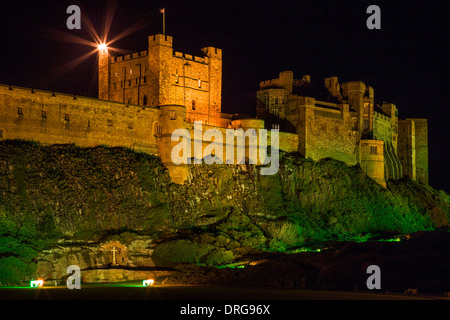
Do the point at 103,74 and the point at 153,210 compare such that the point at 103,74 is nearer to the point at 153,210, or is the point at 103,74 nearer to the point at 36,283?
the point at 153,210

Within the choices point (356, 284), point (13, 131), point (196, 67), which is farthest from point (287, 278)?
point (196, 67)

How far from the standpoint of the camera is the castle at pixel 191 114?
6981 cm

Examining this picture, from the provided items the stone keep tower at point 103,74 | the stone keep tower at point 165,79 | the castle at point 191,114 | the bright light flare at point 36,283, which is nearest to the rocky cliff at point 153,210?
the castle at point 191,114

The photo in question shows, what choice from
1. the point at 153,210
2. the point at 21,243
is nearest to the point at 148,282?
the point at 21,243

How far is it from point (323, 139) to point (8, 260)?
43643 millimetres

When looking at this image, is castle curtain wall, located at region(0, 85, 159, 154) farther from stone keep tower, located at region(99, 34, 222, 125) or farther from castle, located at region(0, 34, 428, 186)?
stone keep tower, located at region(99, 34, 222, 125)

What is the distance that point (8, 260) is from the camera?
59.0 meters

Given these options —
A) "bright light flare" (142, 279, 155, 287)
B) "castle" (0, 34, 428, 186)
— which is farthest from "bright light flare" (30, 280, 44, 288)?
"castle" (0, 34, 428, 186)

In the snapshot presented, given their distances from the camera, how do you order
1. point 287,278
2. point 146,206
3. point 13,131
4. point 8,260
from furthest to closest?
point 146,206, point 13,131, point 287,278, point 8,260

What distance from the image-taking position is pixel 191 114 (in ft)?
275

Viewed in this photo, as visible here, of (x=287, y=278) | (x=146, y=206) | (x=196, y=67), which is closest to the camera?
(x=287, y=278)

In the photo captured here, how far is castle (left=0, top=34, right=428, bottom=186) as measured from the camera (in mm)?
69812

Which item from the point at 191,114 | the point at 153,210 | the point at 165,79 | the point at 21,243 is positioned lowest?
the point at 21,243
